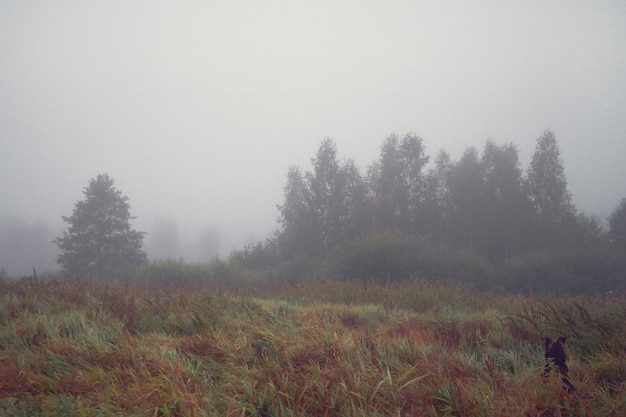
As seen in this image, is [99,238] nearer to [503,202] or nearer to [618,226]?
[503,202]

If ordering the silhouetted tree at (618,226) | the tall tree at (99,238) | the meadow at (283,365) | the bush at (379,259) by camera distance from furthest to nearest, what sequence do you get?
the silhouetted tree at (618,226) → the tall tree at (99,238) → the bush at (379,259) → the meadow at (283,365)

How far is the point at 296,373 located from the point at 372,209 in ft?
Result: 80.8

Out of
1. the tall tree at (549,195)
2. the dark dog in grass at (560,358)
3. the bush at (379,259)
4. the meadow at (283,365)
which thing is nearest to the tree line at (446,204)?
the tall tree at (549,195)

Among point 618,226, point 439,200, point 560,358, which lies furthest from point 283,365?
point 618,226

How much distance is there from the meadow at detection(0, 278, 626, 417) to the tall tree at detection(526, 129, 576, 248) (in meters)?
23.8

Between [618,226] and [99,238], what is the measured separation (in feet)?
132

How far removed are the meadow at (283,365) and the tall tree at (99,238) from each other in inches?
798

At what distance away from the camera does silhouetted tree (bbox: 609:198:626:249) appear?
25.3 meters

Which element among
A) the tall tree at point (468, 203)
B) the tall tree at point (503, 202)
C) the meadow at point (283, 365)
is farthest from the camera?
the tall tree at point (468, 203)

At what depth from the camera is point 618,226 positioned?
25797 millimetres

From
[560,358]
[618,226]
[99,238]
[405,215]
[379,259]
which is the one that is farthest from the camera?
[405,215]

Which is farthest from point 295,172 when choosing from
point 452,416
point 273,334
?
point 452,416

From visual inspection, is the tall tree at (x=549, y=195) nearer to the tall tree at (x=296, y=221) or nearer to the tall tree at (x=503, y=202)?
the tall tree at (x=503, y=202)

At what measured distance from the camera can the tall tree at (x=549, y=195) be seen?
2609 cm
